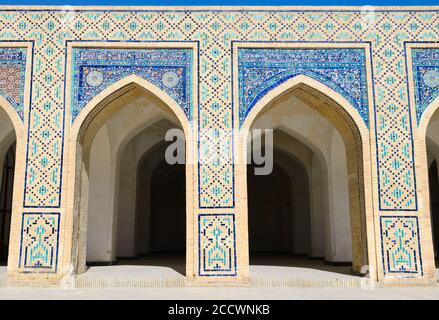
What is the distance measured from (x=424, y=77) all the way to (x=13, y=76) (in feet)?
16.0

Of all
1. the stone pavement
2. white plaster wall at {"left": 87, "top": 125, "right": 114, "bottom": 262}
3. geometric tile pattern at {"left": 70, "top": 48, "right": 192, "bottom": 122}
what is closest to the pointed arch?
geometric tile pattern at {"left": 70, "top": 48, "right": 192, "bottom": 122}

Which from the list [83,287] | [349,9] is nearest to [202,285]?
[83,287]

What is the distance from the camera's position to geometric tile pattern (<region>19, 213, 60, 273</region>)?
19.0 feet

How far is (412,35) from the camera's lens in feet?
20.8

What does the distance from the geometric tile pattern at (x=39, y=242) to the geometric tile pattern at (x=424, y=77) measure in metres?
4.39

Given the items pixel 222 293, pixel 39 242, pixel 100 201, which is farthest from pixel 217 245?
pixel 100 201

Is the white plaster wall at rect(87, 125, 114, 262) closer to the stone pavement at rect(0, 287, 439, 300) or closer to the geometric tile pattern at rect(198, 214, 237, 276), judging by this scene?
the stone pavement at rect(0, 287, 439, 300)

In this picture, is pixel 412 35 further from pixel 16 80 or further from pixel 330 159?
pixel 16 80

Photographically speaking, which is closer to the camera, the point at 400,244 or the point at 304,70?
the point at 400,244

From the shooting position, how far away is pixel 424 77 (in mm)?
6246

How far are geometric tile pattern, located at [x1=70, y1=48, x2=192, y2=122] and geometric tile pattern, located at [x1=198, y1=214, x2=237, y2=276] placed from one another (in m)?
1.30

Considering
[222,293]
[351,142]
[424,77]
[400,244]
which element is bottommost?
[222,293]

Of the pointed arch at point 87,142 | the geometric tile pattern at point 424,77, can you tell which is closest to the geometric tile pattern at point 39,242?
the pointed arch at point 87,142

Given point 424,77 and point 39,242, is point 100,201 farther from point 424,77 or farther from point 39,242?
point 424,77
